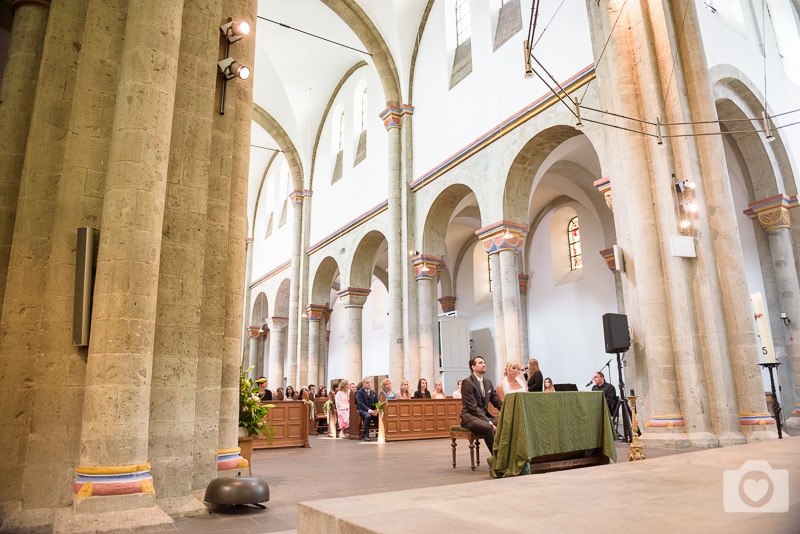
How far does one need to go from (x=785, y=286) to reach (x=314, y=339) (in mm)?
14148

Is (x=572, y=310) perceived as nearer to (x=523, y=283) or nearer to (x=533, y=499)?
(x=523, y=283)

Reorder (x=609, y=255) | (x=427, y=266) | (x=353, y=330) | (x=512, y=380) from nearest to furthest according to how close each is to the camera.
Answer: (x=512, y=380) → (x=609, y=255) → (x=427, y=266) → (x=353, y=330)

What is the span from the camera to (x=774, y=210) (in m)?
12.1

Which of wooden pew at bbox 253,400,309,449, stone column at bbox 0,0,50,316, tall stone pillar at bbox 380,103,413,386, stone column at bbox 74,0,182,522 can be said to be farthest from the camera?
tall stone pillar at bbox 380,103,413,386

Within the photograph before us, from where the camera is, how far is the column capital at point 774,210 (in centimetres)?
1199

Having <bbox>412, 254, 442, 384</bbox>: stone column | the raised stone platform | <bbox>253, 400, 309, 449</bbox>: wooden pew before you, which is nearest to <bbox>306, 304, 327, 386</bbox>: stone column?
<bbox>412, 254, 442, 384</bbox>: stone column

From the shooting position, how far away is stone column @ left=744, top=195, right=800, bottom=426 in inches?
444

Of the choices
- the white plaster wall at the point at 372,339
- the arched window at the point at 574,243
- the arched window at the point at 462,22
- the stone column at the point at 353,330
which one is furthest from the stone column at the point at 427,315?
the white plaster wall at the point at 372,339

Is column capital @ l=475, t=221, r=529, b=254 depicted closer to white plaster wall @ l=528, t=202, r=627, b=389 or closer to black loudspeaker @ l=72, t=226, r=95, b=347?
white plaster wall @ l=528, t=202, r=627, b=389

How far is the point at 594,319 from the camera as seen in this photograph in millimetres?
15383

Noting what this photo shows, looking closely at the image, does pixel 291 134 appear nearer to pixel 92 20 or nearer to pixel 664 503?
pixel 92 20

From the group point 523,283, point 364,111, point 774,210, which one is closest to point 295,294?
point 364,111

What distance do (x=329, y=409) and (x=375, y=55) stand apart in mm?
10342

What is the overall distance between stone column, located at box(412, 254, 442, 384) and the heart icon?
37.9 feet
